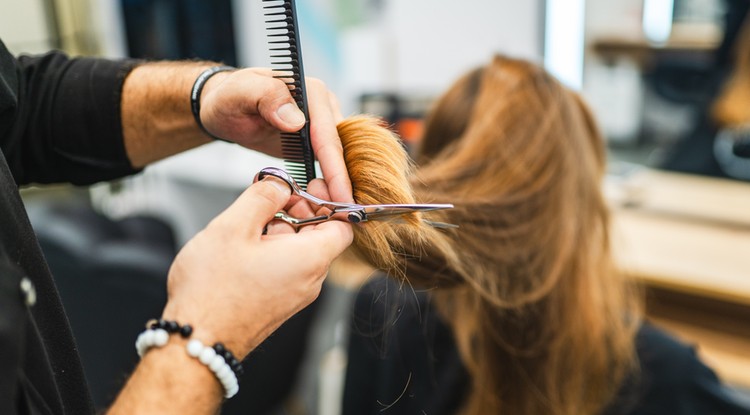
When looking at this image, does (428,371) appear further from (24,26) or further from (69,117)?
(24,26)

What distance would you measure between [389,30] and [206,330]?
1.94 meters

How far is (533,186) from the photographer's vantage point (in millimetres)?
979

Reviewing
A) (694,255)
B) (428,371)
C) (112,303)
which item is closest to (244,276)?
(428,371)

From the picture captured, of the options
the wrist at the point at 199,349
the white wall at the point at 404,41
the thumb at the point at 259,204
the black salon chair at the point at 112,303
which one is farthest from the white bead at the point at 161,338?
the white wall at the point at 404,41

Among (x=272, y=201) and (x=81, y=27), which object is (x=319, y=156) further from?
(x=81, y=27)

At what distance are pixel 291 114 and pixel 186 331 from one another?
0.22 m

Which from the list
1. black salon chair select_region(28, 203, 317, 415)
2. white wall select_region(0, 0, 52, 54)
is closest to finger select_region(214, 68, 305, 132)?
black salon chair select_region(28, 203, 317, 415)

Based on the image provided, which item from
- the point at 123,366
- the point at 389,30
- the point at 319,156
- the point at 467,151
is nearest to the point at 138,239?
the point at 123,366

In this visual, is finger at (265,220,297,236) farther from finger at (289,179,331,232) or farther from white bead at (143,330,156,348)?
white bead at (143,330,156,348)

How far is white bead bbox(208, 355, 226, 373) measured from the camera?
498 millimetres

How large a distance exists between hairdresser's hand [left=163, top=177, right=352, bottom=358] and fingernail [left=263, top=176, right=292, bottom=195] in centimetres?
3

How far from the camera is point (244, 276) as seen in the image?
51cm

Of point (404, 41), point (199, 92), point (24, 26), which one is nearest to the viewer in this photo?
point (199, 92)

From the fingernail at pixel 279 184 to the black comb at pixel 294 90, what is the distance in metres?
0.05
